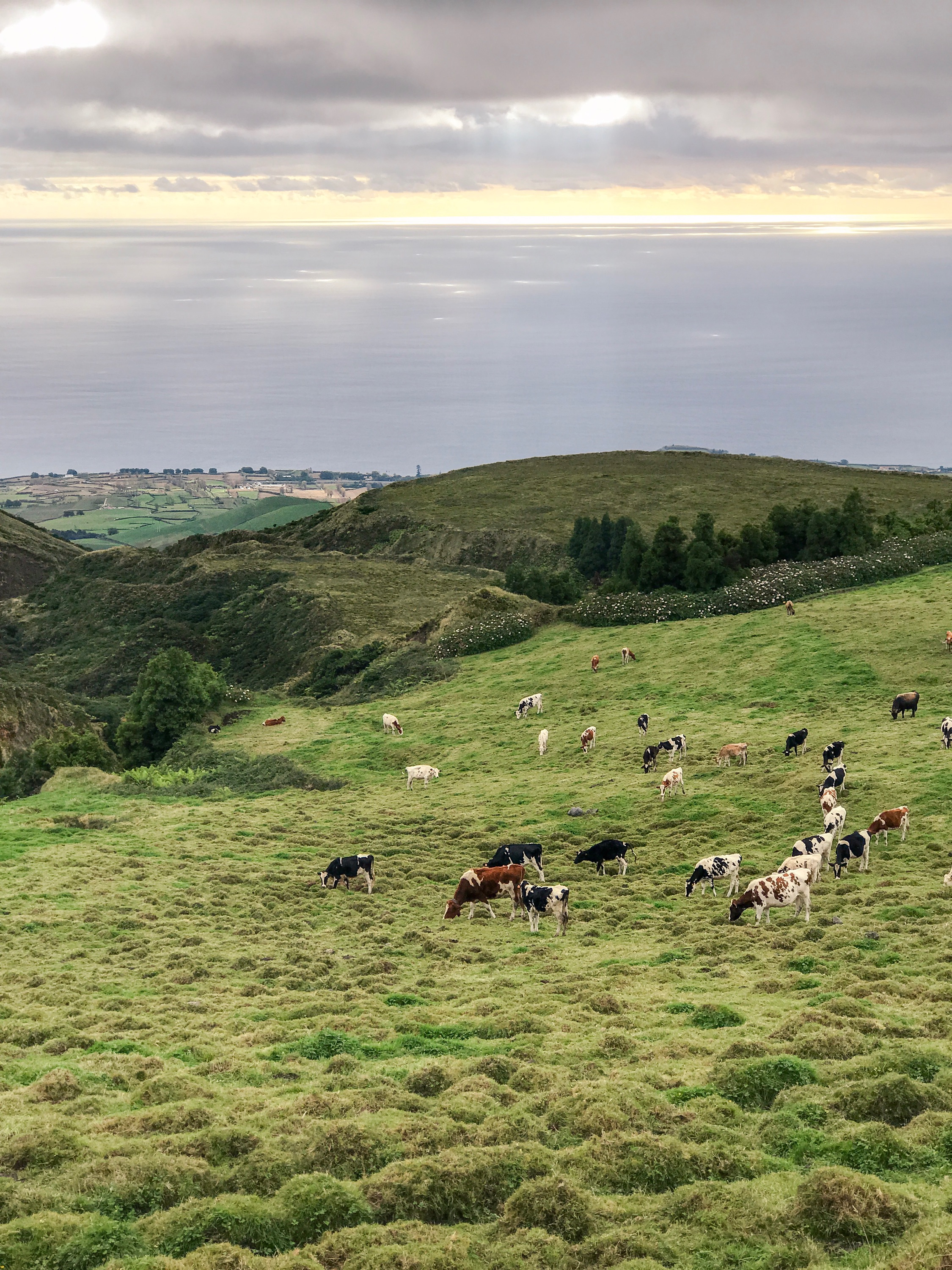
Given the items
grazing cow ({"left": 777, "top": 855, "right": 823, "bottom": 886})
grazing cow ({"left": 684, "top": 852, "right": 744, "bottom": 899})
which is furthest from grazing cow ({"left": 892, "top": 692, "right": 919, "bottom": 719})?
grazing cow ({"left": 777, "top": 855, "right": 823, "bottom": 886})

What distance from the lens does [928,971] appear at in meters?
17.0

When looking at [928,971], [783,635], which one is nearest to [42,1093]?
[928,971]

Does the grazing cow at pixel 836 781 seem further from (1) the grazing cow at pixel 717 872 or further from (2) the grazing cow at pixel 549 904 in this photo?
(2) the grazing cow at pixel 549 904

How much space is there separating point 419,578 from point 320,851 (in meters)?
53.7

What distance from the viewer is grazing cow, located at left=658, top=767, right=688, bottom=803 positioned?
29922 mm

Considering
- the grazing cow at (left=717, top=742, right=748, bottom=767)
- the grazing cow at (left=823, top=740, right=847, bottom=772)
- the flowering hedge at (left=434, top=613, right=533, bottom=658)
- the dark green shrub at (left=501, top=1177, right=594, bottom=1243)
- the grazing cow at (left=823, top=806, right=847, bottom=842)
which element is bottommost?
the dark green shrub at (left=501, top=1177, right=594, bottom=1243)

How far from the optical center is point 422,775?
3628 centimetres

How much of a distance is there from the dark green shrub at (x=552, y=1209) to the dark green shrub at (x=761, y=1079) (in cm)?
307

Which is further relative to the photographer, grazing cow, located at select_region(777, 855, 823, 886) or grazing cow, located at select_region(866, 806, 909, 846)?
grazing cow, located at select_region(866, 806, 909, 846)

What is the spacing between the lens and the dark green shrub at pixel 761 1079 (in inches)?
515

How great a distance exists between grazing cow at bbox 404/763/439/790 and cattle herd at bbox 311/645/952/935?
8.98 metres

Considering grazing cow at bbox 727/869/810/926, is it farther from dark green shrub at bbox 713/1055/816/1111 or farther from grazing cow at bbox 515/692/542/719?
grazing cow at bbox 515/692/542/719

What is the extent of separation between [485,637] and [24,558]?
198 feet

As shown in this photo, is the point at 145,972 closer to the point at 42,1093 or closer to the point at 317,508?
the point at 42,1093
